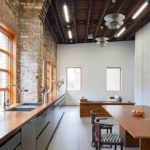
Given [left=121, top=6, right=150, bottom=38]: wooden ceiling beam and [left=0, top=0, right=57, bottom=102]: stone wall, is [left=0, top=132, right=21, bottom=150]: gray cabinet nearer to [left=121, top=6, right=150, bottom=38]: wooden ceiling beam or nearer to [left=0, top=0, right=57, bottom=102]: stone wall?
[left=0, top=0, right=57, bottom=102]: stone wall

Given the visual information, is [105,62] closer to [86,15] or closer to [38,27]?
[86,15]

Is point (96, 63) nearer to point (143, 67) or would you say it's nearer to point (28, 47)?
point (143, 67)

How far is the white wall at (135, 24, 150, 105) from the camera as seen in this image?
35.1 ft

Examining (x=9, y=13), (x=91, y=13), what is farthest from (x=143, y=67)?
(x=9, y=13)

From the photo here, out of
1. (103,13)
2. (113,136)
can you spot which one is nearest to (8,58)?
(113,136)

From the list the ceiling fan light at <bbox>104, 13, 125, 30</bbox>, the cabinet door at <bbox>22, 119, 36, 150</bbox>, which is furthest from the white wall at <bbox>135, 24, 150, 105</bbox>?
the cabinet door at <bbox>22, 119, 36, 150</bbox>

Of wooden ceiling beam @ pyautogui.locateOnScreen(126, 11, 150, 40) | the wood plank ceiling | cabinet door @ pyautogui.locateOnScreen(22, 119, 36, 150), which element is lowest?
cabinet door @ pyautogui.locateOnScreen(22, 119, 36, 150)

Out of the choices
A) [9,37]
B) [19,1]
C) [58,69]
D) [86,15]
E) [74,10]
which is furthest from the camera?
[58,69]

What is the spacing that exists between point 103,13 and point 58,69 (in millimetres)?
6804

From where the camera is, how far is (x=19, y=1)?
20.0 ft

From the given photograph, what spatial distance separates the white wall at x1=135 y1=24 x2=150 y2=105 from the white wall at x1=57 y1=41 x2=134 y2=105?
2.16 metres

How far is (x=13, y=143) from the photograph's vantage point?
99.8 inches

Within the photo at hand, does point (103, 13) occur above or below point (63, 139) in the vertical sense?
above

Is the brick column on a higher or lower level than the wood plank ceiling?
lower
